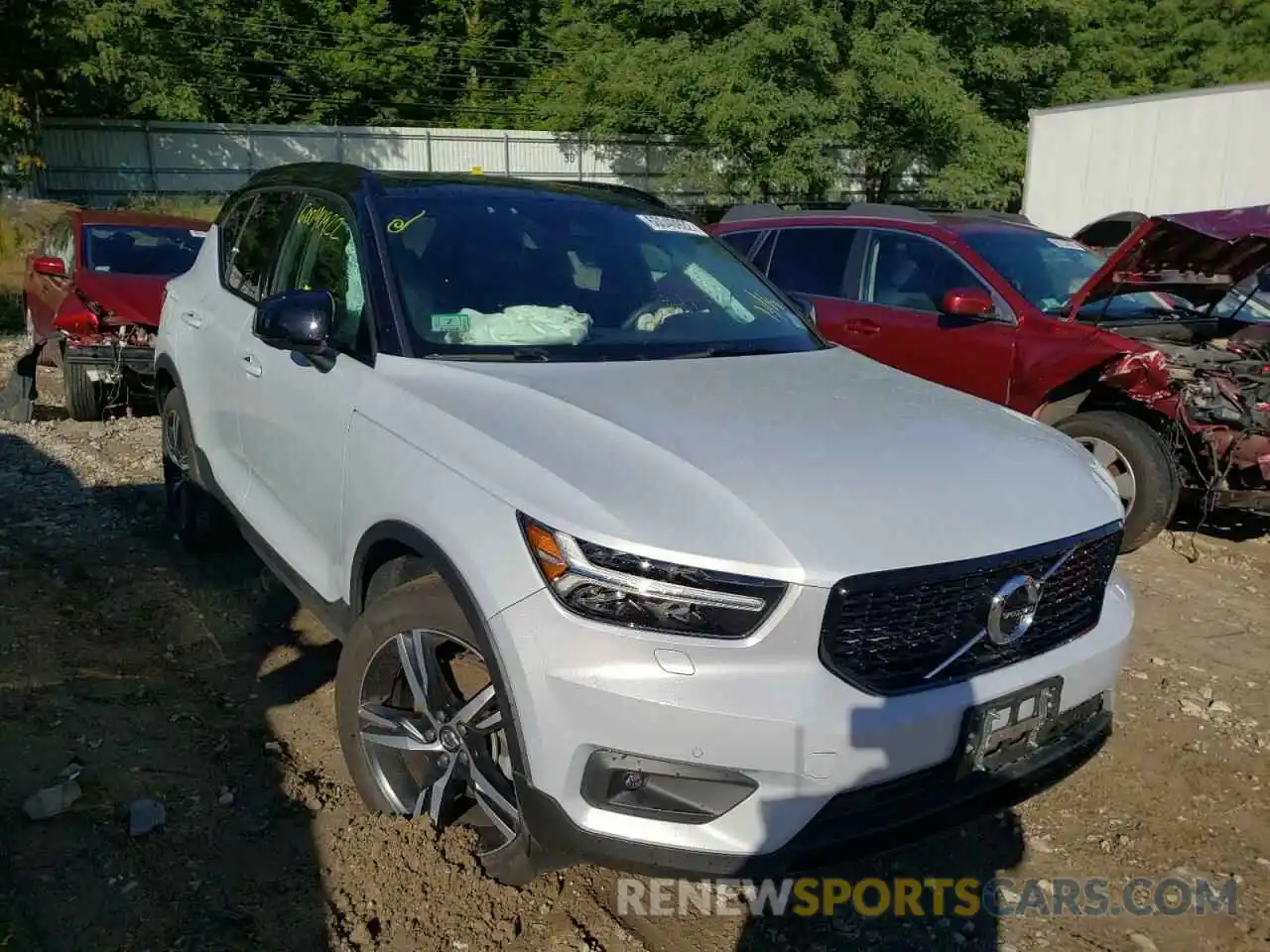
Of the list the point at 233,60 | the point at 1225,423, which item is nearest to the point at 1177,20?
the point at 233,60

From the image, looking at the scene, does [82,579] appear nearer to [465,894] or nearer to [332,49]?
[465,894]

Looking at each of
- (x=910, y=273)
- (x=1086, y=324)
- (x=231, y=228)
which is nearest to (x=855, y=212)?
(x=910, y=273)

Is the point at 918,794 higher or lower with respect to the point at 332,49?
lower

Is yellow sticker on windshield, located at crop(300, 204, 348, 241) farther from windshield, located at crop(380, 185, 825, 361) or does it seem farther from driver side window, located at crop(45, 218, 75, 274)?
driver side window, located at crop(45, 218, 75, 274)

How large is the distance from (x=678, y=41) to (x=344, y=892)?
24.9 m

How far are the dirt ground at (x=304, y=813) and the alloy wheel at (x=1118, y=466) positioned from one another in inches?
24.5

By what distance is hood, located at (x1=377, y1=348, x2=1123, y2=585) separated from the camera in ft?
7.62

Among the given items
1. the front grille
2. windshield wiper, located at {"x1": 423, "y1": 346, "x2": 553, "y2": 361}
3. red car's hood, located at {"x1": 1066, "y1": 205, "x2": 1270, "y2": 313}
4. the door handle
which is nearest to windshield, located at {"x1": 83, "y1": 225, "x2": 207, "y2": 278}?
the door handle

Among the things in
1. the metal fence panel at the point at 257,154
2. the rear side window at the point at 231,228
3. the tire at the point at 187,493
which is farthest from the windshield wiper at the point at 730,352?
the metal fence panel at the point at 257,154

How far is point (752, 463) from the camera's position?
256 cm

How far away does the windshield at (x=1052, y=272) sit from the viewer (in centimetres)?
646

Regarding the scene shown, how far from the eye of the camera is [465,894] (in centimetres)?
279

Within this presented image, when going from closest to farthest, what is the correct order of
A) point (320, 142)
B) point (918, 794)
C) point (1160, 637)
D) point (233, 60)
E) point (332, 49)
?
point (918, 794)
point (1160, 637)
point (320, 142)
point (233, 60)
point (332, 49)

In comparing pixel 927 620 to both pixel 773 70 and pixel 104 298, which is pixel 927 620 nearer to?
pixel 104 298
